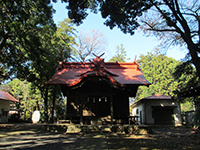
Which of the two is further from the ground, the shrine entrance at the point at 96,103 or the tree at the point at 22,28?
the tree at the point at 22,28

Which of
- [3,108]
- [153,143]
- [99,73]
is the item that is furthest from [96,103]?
[3,108]

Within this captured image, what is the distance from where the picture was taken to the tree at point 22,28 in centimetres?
1223

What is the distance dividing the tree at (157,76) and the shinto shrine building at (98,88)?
20.2 meters

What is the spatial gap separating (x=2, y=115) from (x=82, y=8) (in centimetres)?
2753

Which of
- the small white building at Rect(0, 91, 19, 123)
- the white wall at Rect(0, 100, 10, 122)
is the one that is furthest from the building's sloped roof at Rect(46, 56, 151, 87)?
the white wall at Rect(0, 100, 10, 122)

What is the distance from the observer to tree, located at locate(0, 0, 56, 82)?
12.2 m

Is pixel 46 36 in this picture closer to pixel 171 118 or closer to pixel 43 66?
pixel 43 66

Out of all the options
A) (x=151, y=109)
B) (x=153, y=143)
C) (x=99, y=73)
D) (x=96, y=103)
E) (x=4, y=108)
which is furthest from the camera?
(x=4, y=108)

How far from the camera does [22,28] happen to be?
516 inches

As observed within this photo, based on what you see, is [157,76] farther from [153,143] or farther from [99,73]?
[153,143]

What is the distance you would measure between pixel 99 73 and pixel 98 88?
5.28 feet

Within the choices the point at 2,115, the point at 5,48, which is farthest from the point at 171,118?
the point at 2,115

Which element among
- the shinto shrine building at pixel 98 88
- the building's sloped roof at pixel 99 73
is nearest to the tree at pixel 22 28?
the building's sloped roof at pixel 99 73

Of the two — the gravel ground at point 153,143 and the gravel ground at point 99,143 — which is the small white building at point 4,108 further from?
the gravel ground at point 153,143
